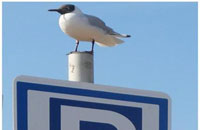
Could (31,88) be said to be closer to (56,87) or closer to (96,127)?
(56,87)

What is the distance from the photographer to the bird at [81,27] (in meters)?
2.23

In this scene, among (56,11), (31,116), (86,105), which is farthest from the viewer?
(56,11)

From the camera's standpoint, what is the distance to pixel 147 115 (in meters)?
1.78

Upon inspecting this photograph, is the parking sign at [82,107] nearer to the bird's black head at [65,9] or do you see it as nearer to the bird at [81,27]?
the bird at [81,27]

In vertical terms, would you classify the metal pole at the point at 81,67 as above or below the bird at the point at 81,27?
below

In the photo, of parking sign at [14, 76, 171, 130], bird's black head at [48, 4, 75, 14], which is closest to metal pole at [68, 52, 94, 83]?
parking sign at [14, 76, 171, 130]

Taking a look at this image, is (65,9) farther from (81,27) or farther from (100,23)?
(81,27)

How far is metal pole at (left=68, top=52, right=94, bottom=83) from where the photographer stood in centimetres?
174

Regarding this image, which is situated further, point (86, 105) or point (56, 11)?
point (56, 11)

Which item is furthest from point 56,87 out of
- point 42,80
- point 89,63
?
point 89,63

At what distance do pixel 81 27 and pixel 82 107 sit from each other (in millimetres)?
595

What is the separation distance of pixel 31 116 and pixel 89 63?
0.34m

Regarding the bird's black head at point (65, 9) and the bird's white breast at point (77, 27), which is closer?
the bird's white breast at point (77, 27)


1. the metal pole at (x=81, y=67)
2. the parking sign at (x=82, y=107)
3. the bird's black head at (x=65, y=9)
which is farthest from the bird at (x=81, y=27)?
the parking sign at (x=82, y=107)
